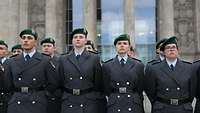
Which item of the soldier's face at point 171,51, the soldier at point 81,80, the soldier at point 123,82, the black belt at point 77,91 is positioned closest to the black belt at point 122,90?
the soldier at point 123,82

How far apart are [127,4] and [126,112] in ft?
88.8

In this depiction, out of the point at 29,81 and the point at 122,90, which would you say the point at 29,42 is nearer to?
the point at 29,81

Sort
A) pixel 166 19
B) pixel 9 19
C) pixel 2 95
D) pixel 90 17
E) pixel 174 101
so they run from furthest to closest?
pixel 9 19 → pixel 90 17 → pixel 166 19 → pixel 2 95 → pixel 174 101

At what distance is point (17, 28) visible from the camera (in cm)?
3959

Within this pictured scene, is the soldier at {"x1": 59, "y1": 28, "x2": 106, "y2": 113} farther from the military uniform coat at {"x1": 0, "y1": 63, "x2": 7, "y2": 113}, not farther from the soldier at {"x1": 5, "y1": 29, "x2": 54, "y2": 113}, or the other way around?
the military uniform coat at {"x1": 0, "y1": 63, "x2": 7, "y2": 113}

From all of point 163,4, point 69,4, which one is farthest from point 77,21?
point 163,4

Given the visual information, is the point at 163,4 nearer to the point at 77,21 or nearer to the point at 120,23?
the point at 120,23

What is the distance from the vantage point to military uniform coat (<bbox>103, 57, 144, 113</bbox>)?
10492 mm

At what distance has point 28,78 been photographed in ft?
34.6

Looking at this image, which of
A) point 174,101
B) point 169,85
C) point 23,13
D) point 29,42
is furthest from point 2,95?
point 23,13

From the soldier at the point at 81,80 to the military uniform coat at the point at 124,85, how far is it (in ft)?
0.71

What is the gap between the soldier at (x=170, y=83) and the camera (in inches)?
407

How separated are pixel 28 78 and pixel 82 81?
114 cm

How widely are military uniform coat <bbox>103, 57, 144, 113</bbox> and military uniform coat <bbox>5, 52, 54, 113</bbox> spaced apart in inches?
50.5
